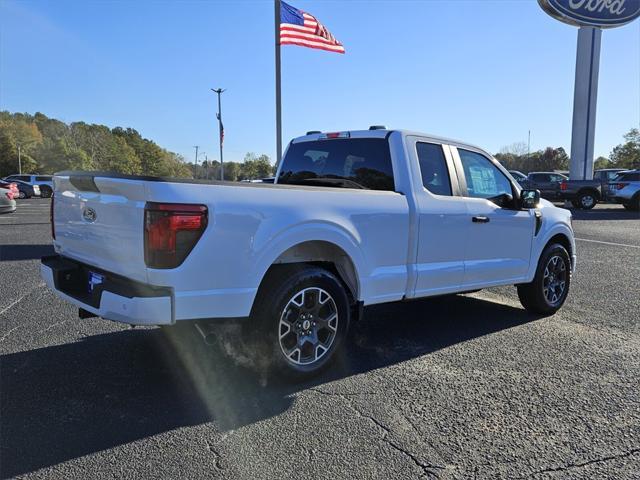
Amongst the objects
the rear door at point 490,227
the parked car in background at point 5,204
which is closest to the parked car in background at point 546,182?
the rear door at point 490,227

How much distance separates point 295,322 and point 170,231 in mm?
1201

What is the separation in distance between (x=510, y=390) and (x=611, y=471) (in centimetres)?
103

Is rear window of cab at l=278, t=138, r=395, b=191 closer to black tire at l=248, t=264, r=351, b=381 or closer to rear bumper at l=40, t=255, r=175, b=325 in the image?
black tire at l=248, t=264, r=351, b=381

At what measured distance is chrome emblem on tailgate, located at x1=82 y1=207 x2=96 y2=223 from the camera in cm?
351

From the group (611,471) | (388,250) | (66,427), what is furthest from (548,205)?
(66,427)

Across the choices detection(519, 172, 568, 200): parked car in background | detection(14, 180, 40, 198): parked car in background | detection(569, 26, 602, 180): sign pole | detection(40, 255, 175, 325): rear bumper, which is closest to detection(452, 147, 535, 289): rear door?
detection(40, 255, 175, 325): rear bumper

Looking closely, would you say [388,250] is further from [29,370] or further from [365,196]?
[29,370]

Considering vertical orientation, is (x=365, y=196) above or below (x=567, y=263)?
above

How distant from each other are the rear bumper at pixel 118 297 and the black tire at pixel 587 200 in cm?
2481

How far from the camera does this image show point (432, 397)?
3.58m

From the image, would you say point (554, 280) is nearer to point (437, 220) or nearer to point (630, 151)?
point (437, 220)

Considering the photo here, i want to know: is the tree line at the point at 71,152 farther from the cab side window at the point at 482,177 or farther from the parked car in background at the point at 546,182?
the cab side window at the point at 482,177

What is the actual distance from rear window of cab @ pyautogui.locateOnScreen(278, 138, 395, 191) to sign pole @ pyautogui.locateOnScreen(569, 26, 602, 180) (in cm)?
2875

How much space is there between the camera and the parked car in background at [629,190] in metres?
22.2
